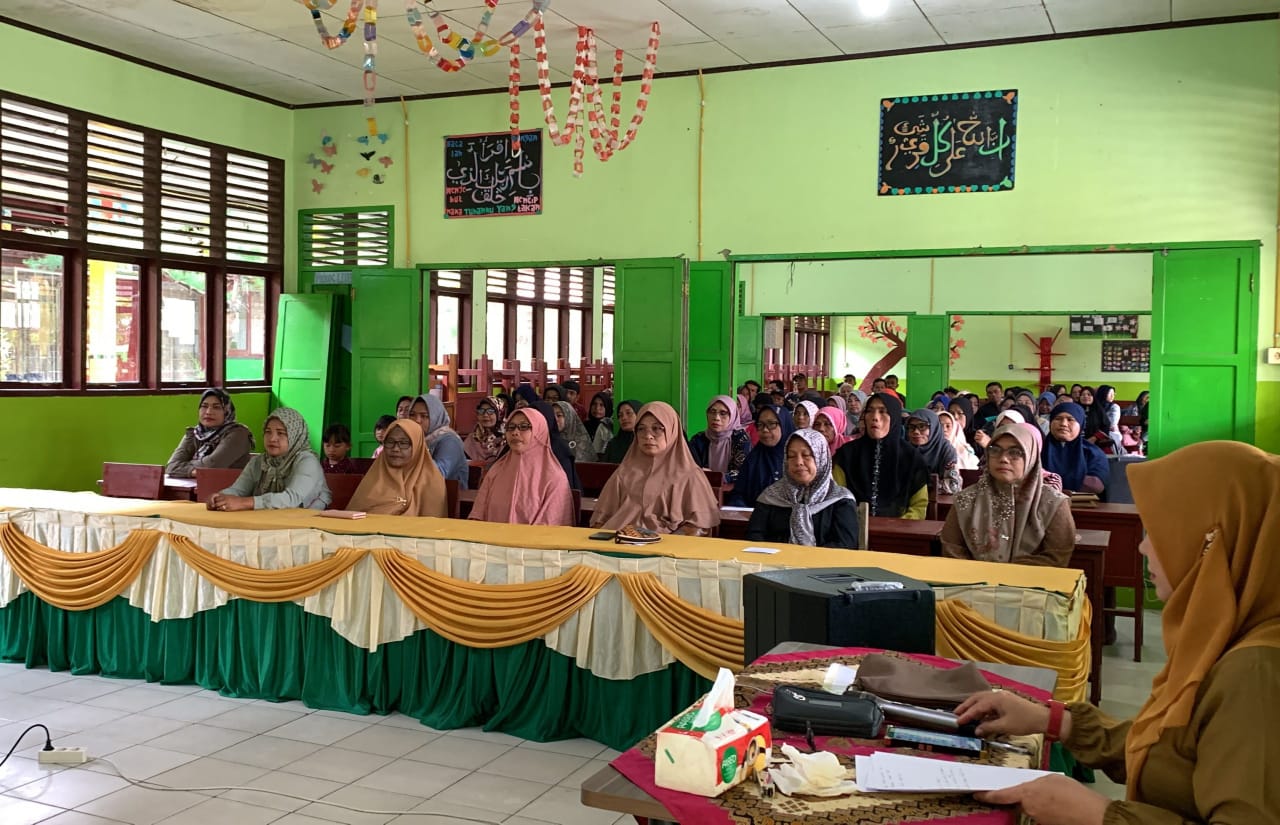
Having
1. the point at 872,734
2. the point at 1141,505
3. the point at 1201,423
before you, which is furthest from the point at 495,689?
the point at 1201,423

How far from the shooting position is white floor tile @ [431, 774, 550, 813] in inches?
139

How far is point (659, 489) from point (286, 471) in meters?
Result: 1.85

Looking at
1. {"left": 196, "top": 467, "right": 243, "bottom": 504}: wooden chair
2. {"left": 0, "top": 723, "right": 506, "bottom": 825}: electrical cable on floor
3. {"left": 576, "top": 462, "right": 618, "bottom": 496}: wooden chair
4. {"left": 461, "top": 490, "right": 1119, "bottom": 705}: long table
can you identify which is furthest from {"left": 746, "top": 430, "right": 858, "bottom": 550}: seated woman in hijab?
{"left": 196, "top": 467, "right": 243, "bottom": 504}: wooden chair

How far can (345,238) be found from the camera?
30.4 feet

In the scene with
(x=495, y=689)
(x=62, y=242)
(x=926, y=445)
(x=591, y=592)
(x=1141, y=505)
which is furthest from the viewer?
(x=62, y=242)

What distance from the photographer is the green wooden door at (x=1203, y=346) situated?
6.65 meters

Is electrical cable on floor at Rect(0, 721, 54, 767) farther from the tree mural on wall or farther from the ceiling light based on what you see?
the tree mural on wall

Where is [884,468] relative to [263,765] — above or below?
above

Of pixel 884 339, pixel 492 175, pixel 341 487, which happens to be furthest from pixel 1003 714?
pixel 884 339

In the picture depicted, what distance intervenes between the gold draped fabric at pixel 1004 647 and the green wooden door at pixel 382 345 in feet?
21.0

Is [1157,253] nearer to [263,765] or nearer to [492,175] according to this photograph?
[492,175]

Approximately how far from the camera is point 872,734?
6.25ft

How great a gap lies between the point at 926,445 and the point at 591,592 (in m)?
3.34

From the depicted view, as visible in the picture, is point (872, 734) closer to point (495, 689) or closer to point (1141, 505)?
point (1141, 505)
